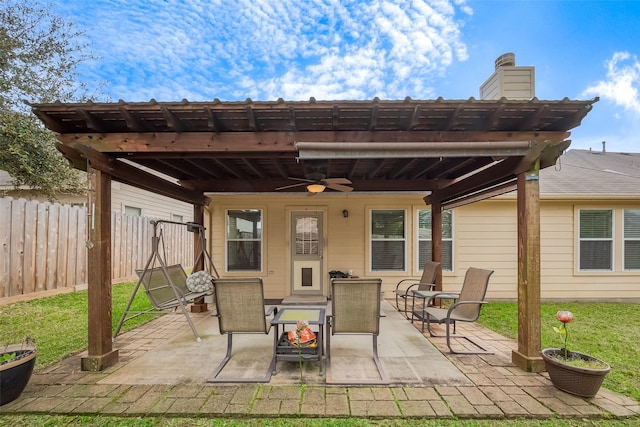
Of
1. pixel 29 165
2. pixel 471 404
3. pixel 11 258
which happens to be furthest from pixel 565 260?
pixel 29 165

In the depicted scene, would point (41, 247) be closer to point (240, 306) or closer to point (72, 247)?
point (72, 247)

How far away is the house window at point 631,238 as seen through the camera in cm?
691

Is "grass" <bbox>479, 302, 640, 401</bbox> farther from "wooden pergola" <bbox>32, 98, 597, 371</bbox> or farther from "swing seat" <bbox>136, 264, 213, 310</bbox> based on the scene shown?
"swing seat" <bbox>136, 264, 213, 310</bbox>

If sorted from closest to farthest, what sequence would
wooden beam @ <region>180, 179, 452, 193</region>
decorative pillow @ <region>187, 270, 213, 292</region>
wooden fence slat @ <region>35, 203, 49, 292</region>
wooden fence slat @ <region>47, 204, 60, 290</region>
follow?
1. decorative pillow @ <region>187, 270, 213, 292</region>
2. wooden beam @ <region>180, 179, 452, 193</region>
3. wooden fence slat @ <region>35, 203, 49, 292</region>
4. wooden fence slat @ <region>47, 204, 60, 290</region>

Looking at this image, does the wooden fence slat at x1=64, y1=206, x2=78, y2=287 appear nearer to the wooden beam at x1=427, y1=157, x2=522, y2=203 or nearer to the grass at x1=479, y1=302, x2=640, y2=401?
the wooden beam at x1=427, y1=157, x2=522, y2=203

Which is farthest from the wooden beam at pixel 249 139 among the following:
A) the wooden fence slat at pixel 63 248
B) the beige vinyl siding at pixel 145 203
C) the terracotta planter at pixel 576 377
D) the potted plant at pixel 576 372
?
the beige vinyl siding at pixel 145 203

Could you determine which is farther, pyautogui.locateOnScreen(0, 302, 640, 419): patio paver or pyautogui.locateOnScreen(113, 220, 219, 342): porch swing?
pyautogui.locateOnScreen(113, 220, 219, 342): porch swing

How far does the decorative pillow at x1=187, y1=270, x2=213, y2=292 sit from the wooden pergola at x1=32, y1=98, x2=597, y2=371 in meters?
1.76

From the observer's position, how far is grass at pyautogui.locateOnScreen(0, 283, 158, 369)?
3.81 m

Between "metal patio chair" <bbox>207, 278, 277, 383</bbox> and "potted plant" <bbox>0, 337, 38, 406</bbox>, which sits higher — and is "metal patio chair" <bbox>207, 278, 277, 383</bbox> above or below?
above

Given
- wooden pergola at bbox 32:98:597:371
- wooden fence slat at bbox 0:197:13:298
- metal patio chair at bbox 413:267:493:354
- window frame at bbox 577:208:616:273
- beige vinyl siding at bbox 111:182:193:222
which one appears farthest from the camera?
beige vinyl siding at bbox 111:182:193:222

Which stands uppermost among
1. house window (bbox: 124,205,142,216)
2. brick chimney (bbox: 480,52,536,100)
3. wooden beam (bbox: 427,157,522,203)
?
brick chimney (bbox: 480,52,536,100)

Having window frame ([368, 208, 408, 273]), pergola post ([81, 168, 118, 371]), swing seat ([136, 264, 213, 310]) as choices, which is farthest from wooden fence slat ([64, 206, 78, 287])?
window frame ([368, 208, 408, 273])

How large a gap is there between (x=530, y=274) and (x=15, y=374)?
488 cm
